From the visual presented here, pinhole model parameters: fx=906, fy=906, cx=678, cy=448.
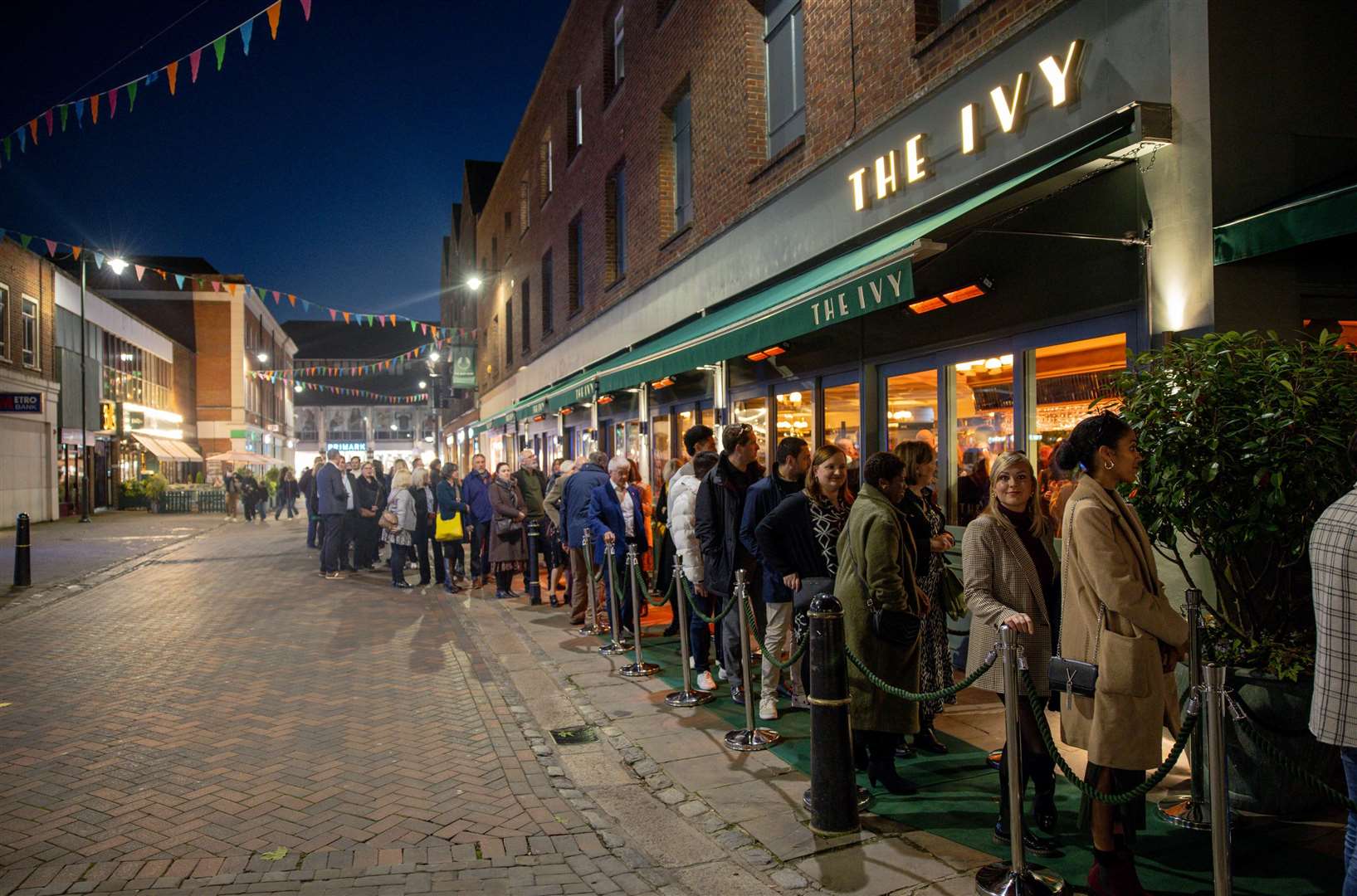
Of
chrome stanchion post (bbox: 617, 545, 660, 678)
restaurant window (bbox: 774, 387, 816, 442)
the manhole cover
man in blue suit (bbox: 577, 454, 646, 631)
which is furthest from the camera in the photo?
restaurant window (bbox: 774, 387, 816, 442)

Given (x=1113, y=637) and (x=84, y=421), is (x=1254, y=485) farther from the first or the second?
(x=84, y=421)

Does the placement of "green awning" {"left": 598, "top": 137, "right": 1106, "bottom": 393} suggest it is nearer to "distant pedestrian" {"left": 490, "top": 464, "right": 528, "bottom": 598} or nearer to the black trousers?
"distant pedestrian" {"left": 490, "top": 464, "right": 528, "bottom": 598}

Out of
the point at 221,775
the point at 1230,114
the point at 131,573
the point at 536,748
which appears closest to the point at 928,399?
the point at 1230,114

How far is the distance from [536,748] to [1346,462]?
4.76 metres

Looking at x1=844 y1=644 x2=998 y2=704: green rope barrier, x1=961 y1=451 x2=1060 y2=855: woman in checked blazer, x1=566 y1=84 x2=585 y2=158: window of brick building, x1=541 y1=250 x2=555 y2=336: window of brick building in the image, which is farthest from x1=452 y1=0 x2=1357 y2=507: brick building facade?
x1=541 y1=250 x2=555 y2=336: window of brick building

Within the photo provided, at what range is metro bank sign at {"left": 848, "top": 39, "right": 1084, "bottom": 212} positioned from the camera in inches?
251

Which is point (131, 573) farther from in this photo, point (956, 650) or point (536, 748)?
point (956, 650)

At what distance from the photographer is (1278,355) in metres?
4.26

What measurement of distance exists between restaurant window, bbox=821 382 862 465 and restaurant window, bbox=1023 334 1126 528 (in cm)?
251

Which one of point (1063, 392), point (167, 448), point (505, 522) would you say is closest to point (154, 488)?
point (167, 448)

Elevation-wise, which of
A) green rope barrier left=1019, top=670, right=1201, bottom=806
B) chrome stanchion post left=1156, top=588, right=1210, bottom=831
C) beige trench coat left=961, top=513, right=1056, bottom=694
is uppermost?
beige trench coat left=961, top=513, right=1056, bottom=694

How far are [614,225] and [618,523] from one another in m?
10.7

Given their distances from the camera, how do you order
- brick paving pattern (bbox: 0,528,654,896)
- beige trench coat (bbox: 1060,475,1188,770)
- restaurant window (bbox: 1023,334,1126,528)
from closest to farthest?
beige trench coat (bbox: 1060,475,1188,770), brick paving pattern (bbox: 0,528,654,896), restaurant window (bbox: 1023,334,1126,528)

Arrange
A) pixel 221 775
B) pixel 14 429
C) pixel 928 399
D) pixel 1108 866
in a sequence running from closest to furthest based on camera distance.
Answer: pixel 1108 866
pixel 221 775
pixel 928 399
pixel 14 429
